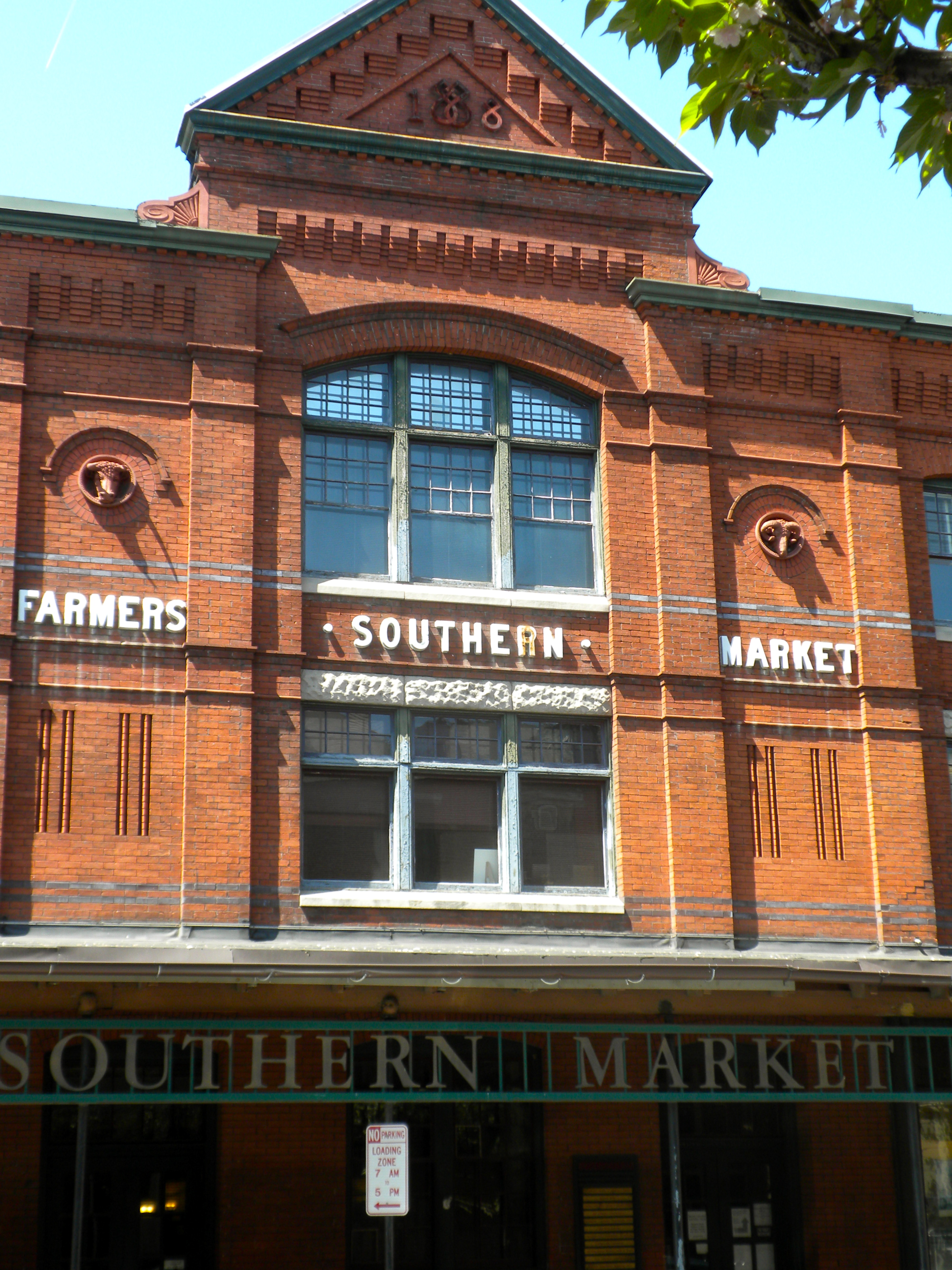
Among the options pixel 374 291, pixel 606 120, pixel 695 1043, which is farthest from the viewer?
pixel 606 120

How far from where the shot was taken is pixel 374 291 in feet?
58.2

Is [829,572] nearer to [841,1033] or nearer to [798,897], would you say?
[798,897]

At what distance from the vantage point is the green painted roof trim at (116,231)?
54.2 feet

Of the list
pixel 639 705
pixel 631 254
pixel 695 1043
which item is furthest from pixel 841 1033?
pixel 631 254

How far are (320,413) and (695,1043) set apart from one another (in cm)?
821

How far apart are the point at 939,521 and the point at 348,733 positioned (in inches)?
324

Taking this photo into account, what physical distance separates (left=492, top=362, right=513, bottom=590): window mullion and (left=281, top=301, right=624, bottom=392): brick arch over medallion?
37 cm

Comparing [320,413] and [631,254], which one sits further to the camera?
[631,254]

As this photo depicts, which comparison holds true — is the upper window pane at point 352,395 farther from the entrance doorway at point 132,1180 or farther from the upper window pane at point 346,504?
the entrance doorway at point 132,1180

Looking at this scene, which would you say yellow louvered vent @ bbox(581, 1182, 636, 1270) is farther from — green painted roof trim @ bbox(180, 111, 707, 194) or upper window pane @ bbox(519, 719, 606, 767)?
green painted roof trim @ bbox(180, 111, 707, 194)

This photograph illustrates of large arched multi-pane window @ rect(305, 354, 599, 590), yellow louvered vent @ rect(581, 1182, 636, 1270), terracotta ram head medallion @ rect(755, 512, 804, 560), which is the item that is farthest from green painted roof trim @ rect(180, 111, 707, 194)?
yellow louvered vent @ rect(581, 1182, 636, 1270)

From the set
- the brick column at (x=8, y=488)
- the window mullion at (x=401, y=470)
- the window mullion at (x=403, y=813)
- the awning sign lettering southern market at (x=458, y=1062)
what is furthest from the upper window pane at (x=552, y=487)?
the awning sign lettering southern market at (x=458, y=1062)

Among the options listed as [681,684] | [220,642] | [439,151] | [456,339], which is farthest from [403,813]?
[439,151]

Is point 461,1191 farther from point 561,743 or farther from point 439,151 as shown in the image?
point 439,151
